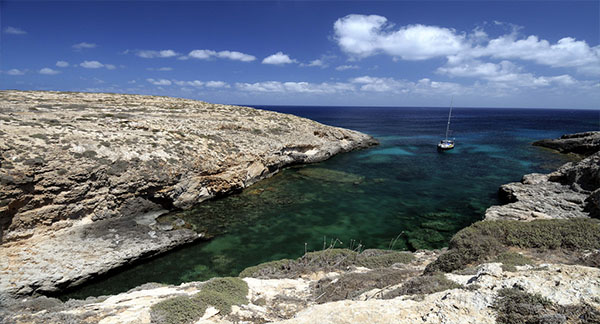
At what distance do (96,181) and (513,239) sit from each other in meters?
22.4

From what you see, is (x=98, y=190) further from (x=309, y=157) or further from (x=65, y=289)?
(x=309, y=157)

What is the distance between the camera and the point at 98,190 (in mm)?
17812

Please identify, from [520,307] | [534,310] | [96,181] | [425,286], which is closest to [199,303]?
[425,286]

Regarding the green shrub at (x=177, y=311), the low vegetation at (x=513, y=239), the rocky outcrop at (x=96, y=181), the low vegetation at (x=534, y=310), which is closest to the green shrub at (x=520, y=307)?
the low vegetation at (x=534, y=310)

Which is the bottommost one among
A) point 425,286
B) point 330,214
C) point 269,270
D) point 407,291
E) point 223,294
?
point 330,214

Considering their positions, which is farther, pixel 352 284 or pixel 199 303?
pixel 352 284

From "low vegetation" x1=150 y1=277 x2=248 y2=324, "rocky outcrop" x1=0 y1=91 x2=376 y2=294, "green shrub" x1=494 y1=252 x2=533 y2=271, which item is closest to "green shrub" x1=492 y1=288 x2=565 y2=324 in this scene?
"green shrub" x1=494 y1=252 x2=533 y2=271

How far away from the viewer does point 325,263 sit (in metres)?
12.7

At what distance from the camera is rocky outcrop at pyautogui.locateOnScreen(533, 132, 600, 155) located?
151 feet

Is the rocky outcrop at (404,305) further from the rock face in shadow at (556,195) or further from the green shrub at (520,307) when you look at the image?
the rock face in shadow at (556,195)

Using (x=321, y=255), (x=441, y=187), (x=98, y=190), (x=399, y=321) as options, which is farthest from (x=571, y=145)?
(x=98, y=190)

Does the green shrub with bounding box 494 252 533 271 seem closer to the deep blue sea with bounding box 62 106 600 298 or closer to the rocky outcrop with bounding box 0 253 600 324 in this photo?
the rocky outcrop with bounding box 0 253 600 324

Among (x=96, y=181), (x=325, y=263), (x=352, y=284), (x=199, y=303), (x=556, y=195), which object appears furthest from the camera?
(x=556, y=195)

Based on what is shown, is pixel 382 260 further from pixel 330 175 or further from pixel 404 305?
pixel 330 175
